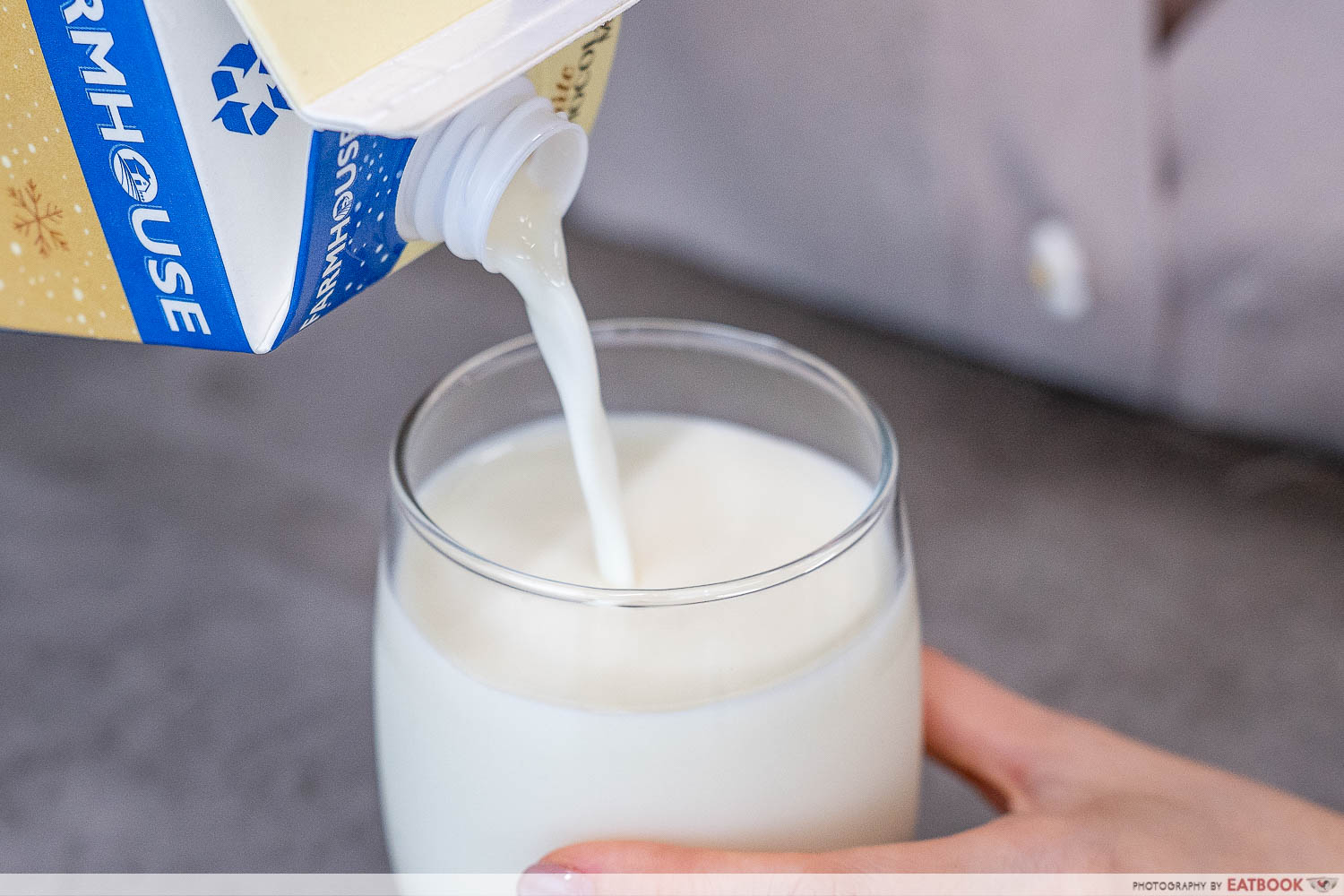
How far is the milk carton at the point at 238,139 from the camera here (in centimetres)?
29

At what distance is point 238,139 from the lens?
0.30 m

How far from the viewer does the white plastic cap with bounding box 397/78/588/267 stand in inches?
13.3

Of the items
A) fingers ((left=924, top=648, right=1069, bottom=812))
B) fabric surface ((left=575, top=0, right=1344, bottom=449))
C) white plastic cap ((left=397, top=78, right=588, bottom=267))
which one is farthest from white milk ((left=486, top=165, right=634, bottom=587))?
fabric surface ((left=575, top=0, right=1344, bottom=449))

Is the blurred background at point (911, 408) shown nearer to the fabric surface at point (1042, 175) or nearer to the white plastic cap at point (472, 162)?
the fabric surface at point (1042, 175)

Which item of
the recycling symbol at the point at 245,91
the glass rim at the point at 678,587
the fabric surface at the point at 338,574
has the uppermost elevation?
the recycling symbol at the point at 245,91

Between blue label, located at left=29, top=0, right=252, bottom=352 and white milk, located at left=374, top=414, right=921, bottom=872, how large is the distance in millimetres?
116

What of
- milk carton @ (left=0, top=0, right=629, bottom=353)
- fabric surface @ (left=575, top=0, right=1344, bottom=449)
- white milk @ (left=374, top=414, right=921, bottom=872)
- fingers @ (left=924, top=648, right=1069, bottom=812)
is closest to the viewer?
milk carton @ (left=0, top=0, right=629, bottom=353)

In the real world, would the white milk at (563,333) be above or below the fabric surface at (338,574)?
above

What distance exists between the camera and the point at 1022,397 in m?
0.86

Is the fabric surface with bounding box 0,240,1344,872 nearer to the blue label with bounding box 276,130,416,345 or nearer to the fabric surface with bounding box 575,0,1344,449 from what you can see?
the fabric surface with bounding box 575,0,1344,449

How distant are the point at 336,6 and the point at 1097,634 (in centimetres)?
52

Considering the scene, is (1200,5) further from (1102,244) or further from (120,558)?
(120,558)

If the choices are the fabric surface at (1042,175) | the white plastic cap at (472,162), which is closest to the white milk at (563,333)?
the white plastic cap at (472,162)

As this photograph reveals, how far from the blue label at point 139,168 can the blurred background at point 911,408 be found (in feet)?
1.01
